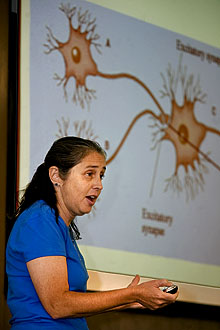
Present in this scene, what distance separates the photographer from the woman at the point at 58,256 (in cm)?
133

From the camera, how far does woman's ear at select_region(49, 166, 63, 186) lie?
4.92ft

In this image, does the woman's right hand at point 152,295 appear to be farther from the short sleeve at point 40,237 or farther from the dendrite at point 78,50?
the dendrite at point 78,50

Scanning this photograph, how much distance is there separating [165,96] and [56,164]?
1124 millimetres

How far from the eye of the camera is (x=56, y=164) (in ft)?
4.95

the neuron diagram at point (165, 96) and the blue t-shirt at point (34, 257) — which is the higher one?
the neuron diagram at point (165, 96)

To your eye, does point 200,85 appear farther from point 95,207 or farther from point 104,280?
point 104,280

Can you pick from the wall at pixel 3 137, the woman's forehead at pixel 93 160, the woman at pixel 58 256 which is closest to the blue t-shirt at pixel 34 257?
the woman at pixel 58 256

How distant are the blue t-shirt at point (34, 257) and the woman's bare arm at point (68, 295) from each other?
29mm

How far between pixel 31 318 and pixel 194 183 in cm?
137

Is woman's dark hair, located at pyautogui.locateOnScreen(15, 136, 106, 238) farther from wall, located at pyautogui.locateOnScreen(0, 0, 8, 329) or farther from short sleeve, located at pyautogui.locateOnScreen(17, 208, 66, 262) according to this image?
wall, located at pyautogui.locateOnScreen(0, 0, 8, 329)

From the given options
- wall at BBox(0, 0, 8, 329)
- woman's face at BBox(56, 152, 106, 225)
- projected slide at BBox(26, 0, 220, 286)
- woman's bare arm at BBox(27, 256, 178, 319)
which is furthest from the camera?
projected slide at BBox(26, 0, 220, 286)

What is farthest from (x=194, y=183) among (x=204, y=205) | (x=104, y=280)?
(x=104, y=280)

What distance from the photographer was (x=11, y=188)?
1.97m

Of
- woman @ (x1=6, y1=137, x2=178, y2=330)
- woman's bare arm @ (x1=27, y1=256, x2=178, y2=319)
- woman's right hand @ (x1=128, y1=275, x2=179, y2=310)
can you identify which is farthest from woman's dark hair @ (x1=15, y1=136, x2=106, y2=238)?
woman's right hand @ (x1=128, y1=275, x2=179, y2=310)
